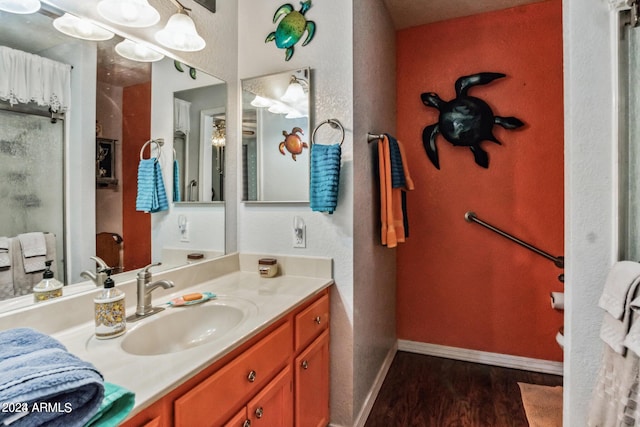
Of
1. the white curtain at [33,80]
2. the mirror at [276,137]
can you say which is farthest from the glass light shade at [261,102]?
the white curtain at [33,80]

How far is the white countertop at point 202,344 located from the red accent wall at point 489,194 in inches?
49.9

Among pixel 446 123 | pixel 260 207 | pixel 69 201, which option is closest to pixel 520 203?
pixel 446 123

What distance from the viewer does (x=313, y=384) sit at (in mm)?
1476

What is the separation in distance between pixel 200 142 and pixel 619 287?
174 cm

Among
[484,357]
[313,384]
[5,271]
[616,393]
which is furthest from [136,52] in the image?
[484,357]

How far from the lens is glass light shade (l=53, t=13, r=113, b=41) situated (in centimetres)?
108

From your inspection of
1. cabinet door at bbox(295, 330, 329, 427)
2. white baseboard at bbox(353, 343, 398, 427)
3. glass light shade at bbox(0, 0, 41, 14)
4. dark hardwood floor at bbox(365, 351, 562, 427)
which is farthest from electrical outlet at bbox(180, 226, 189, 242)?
dark hardwood floor at bbox(365, 351, 562, 427)

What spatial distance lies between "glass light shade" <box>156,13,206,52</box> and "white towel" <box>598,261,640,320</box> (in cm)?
177

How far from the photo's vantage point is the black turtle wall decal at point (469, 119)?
2.33 meters

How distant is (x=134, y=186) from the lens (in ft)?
4.43

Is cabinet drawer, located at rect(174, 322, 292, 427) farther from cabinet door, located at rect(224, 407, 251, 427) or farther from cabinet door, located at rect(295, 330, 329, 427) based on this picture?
cabinet door, located at rect(295, 330, 329, 427)

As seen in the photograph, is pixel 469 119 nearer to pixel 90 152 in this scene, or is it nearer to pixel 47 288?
pixel 90 152

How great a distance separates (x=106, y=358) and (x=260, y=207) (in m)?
1.09

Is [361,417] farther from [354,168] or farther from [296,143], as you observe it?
[296,143]
